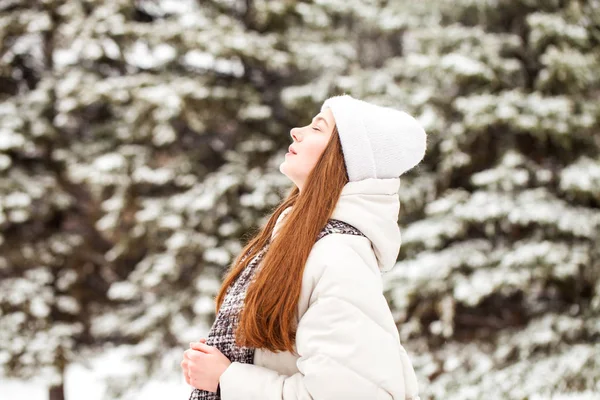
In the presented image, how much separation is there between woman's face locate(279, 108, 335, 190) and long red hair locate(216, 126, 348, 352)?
0.02m

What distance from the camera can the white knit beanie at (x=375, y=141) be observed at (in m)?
1.25

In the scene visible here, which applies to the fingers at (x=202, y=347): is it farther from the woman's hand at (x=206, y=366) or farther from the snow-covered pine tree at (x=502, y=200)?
the snow-covered pine tree at (x=502, y=200)

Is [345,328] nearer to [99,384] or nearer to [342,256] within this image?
[342,256]

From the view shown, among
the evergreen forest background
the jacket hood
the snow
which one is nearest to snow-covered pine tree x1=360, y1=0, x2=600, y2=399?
the evergreen forest background

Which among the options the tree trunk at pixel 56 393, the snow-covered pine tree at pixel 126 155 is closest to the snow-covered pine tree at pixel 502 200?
the snow-covered pine tree at pixel 126 155

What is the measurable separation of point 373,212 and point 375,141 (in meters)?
0.15

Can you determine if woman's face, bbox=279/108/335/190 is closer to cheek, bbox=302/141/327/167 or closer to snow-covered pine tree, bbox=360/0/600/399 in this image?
cheek, bbox=302/141/327/167

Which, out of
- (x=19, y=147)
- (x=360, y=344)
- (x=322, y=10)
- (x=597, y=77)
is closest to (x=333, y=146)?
(x=360, y=344)

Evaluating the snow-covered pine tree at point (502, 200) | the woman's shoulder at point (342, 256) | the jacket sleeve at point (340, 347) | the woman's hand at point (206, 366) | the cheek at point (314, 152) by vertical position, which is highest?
the cheek at point (314, 152)

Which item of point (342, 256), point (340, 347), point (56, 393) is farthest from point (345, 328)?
point (56, 393)

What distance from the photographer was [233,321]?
128 cm

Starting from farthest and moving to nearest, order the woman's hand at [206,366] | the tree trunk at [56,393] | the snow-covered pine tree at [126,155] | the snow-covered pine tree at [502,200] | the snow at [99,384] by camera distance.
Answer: the tree trunk at [56,393] < the snow at [99,384] < the snow-covered pine tree at [126,155] < the snow-covered pine tree at [502,200] < the woman's hand at [206,366]

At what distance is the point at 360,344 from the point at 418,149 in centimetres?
46

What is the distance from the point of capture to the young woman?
1.09 metres
